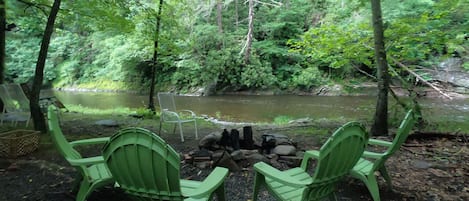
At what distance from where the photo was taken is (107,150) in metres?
1.63

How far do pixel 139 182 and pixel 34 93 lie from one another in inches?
128

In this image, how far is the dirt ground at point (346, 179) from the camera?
8.15ft

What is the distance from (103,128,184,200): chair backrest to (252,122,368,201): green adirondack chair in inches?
22.7

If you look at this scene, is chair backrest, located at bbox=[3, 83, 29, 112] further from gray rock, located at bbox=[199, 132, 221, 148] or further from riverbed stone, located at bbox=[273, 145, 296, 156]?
riverbed stone, located at bbox=[273, 145, 296, 156]

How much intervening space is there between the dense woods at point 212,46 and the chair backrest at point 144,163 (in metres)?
4.07

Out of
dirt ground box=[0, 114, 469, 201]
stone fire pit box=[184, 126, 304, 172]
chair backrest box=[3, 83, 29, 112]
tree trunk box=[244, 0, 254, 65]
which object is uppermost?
tree trunk box=[244, 0, 254, 65]

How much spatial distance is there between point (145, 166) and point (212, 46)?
47.7ft

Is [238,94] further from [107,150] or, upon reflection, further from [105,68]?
[107,150]

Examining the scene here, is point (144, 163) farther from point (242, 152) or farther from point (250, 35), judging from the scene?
point (250, 35)

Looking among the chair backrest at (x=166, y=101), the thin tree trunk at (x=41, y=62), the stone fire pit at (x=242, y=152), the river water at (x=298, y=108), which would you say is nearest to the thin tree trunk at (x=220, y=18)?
the river water at (x=298, y=108)

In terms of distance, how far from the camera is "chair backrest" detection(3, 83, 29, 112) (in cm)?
490

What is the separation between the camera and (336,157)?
176 centimetres

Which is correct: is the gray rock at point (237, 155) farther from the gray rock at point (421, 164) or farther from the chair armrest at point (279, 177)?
the gray rock at point (421, 164)

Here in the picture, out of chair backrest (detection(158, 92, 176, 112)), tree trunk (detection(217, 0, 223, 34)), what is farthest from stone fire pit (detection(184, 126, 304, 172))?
tree trunk (detection(217, 0, 223, 34))
